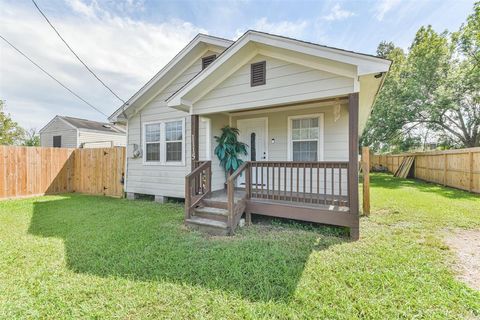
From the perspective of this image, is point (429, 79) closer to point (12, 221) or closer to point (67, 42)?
point (67, 42)

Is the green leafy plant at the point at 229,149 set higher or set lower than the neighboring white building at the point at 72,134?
lower

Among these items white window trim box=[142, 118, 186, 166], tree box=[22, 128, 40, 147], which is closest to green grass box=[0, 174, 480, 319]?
white window trim box=[142, 118, 186, 166]

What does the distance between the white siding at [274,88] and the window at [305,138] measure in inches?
68.7

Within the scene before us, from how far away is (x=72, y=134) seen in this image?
17531 millimetres

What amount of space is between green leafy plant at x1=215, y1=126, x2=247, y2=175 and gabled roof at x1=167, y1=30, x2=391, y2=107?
1.64 metres

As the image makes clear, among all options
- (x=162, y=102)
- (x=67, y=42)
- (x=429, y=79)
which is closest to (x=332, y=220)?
(x=162, y=102)

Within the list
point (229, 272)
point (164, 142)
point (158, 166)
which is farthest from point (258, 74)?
point (158, 166)

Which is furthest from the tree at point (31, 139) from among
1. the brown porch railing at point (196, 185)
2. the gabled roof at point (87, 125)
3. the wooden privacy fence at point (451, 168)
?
the wooden privacy fence at point (451, 168)

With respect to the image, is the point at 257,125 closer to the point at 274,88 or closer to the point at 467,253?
the point at 274,88

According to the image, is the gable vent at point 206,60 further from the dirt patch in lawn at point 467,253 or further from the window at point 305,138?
the dirt patch in lawn at point 467,253

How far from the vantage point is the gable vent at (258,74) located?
513cm

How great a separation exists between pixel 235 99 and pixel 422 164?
1466cm

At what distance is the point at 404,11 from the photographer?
8758mm

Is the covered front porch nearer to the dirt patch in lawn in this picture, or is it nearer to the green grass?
the green grass
